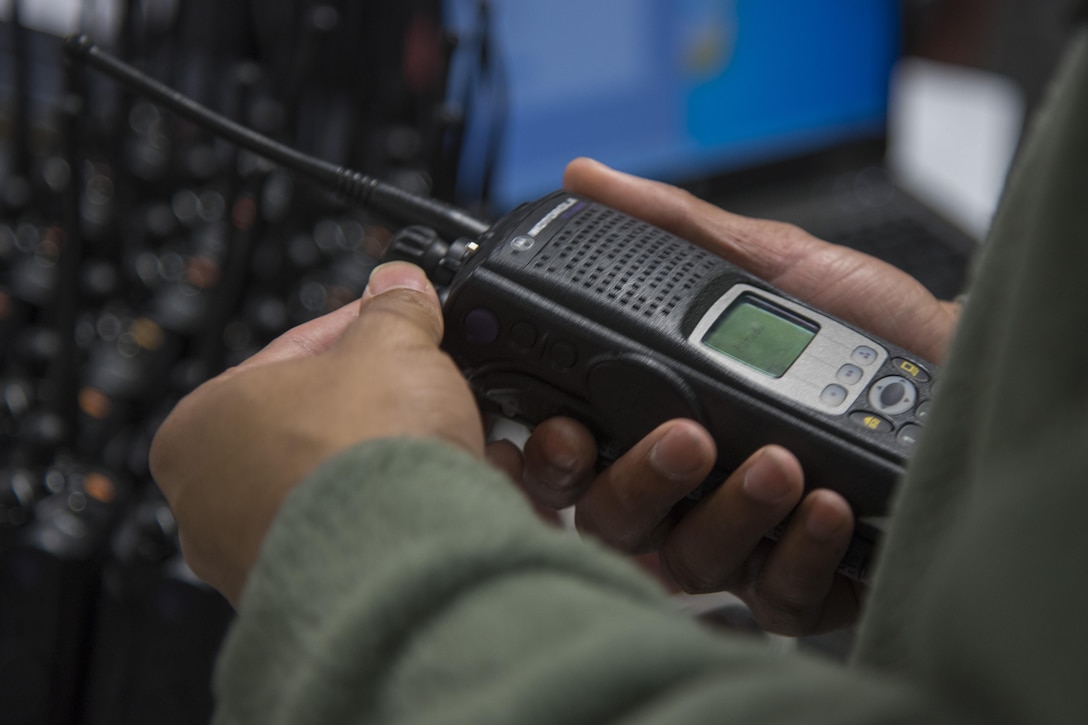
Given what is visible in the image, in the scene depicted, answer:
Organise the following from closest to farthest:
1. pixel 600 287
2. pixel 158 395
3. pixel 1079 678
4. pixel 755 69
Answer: pixel 1079 678 < pixel 600 287 < pixel 158 395 < pixel 755 69

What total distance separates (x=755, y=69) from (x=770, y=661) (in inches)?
41.8

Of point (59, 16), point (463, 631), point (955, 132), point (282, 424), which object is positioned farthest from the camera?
point (955, 132)

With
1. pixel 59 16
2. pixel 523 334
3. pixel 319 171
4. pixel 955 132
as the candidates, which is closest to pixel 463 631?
pixel 523 334

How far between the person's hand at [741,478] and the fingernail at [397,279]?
0.09m

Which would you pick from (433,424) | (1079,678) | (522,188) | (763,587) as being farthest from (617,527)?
(522,188)

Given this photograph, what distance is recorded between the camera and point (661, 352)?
18.1 inches

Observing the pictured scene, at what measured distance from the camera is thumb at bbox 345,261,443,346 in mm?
398

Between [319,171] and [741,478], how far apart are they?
26 cm

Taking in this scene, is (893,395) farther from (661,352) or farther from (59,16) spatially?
(59,16)

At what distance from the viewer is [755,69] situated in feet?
3.96

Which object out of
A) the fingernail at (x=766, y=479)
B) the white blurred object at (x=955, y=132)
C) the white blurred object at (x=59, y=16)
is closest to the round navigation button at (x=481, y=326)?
the fingernail at (x=766, y=479)

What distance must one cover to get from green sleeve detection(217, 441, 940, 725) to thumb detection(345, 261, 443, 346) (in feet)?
0.35

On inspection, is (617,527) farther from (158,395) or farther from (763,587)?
(158,395)

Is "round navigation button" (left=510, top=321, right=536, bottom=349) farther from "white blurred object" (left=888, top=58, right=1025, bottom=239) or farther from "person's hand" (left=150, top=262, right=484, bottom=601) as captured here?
"white blurred object" (left=888, top=58, right=1025, bottom=239)
